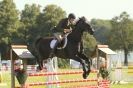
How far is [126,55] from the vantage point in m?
75.4

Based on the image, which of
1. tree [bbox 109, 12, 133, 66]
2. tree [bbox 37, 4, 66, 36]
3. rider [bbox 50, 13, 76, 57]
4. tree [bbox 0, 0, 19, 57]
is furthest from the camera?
tree [bbox 109, 12, 133, 66]

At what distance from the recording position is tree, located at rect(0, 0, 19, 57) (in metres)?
57.3

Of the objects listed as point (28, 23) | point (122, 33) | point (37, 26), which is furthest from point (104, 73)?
point (122, 33)

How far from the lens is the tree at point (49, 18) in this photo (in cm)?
6176

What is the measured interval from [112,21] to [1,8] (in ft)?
81.0

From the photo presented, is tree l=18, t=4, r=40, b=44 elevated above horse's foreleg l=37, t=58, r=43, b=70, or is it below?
above

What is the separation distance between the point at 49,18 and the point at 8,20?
7.21 meters

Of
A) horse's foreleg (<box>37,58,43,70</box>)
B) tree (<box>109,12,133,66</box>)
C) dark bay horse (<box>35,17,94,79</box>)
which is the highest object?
tree (<box>109,12,133,66</box>)

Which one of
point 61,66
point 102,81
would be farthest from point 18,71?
point 61,66

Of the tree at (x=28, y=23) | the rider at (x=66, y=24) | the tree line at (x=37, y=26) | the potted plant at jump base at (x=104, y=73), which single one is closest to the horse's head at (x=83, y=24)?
the rider at (x=66, y=24)

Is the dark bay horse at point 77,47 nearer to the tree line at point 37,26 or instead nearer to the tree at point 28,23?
the tree line at point 37,26

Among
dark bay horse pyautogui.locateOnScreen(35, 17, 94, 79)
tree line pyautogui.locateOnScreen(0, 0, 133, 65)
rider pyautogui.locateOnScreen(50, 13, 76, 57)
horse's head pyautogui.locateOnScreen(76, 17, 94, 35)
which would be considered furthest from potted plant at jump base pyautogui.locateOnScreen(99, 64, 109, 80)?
tree line pyautogui.locateOnScreen(0, 0, 133, 65)

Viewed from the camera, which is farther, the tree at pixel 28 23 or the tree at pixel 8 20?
the tree at pixel 28 23

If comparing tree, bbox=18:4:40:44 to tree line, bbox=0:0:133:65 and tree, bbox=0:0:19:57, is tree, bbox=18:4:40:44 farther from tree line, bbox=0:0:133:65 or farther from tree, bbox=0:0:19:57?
tree, bbox=0:0:19:57
